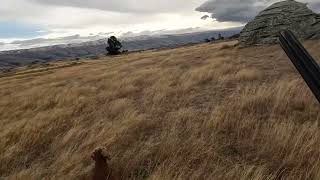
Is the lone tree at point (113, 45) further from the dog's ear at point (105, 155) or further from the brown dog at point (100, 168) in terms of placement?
the brown dog at point (100, 168)

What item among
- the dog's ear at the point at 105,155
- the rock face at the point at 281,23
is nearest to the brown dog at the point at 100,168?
the dog's ear at the point at 105,155

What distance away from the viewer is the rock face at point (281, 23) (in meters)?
21.2

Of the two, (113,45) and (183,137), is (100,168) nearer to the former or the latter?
(183,137)

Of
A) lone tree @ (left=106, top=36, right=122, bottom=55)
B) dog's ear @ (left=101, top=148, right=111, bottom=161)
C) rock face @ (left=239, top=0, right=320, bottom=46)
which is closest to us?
dog's ear @ (left=101, top=148, right=111, bottom=161)

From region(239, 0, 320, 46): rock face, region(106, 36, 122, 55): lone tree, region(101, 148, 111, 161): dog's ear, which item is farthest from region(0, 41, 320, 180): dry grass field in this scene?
region(106, 36, 122, 55): lone tree

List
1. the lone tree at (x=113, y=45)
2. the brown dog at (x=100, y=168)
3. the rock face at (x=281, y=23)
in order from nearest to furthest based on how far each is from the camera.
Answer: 1. the brown dog at (x=100, y=168)
2. the rock face at (x=281, y=23)
3. the lone tree at (x=113, y=45)

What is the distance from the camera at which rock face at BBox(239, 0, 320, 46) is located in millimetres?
21250

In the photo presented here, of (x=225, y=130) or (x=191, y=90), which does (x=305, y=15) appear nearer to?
(x=191, y=90)

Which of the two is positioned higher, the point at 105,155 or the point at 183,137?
the point at 105,155

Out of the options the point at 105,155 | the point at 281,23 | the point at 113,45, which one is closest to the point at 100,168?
the point at 105,155

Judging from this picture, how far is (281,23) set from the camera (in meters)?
21.9

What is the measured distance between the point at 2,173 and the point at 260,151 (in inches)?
153

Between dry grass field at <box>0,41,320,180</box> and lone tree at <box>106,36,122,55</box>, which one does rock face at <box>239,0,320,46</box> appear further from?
lone tree at <box>106,36,122,55</box>

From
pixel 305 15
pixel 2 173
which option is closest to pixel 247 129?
pixel 2 173
